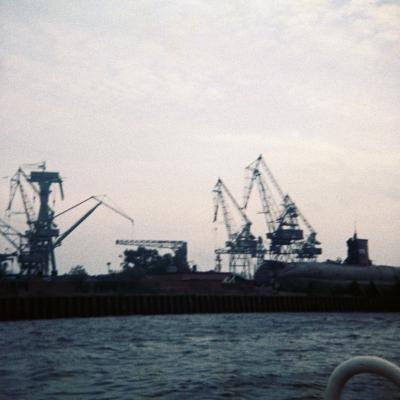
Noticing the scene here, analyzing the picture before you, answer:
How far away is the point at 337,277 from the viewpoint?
68625mm

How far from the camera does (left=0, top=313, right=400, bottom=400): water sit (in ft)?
44.6

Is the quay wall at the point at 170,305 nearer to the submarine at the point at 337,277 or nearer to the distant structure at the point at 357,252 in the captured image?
the submarine at the point at 337,277

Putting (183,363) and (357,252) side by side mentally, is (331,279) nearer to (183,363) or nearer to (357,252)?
(357,252)

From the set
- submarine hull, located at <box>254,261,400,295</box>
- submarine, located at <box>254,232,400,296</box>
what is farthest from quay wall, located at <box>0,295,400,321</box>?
submarine hull, located at <box>254,261,400,295</box>

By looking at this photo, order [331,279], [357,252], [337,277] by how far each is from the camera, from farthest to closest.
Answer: [357,252]
[337,277]
[331,279]

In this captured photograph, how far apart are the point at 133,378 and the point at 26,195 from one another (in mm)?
103681

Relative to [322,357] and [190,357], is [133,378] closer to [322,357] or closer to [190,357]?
[190,357]

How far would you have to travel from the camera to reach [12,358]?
770 inches

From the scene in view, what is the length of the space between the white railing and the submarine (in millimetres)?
64234

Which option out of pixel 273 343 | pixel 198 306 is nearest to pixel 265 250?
pixel 198 306

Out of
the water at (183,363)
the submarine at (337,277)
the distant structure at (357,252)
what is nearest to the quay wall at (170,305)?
the submarine at (337,277)

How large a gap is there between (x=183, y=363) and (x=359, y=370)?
15764 mm

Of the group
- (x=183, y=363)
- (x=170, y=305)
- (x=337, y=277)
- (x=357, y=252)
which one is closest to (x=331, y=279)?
(x=337, y=277)

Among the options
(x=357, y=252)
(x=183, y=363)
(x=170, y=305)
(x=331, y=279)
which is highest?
(x=357, y=252)
